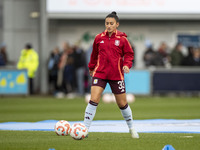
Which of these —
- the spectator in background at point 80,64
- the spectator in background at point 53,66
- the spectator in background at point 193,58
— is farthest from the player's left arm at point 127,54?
the spectator in background at point 193,58

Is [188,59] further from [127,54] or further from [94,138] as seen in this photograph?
[94,138]

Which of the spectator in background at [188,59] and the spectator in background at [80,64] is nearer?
the spectator in background at [80,64]

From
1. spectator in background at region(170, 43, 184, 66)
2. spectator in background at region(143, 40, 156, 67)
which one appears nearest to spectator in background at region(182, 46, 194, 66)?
spectator in background at region(170, 43, 184, 66)

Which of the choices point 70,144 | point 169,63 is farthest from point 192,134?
point 169,63

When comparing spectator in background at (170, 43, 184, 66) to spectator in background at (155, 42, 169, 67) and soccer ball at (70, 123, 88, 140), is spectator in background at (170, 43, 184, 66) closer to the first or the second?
spectator in background at (155, 42, 169, 67)

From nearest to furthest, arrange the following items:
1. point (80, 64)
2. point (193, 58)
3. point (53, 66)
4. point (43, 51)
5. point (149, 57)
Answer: point (80, 64) → point (149, 57) → point (193, 58) → point (53, 66) → point (43, 51)

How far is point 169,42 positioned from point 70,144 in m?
22.9

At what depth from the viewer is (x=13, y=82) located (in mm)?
25797

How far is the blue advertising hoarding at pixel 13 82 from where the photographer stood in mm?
25703

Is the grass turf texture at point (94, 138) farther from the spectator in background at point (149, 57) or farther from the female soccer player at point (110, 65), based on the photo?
the spectator in background at point (149, 57)

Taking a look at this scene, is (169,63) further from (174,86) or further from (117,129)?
(117,129)

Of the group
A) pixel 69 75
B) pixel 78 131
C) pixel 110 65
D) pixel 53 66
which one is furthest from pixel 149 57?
pixel 78 131

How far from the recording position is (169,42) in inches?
1249

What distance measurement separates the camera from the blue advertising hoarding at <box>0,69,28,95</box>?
2570cm
